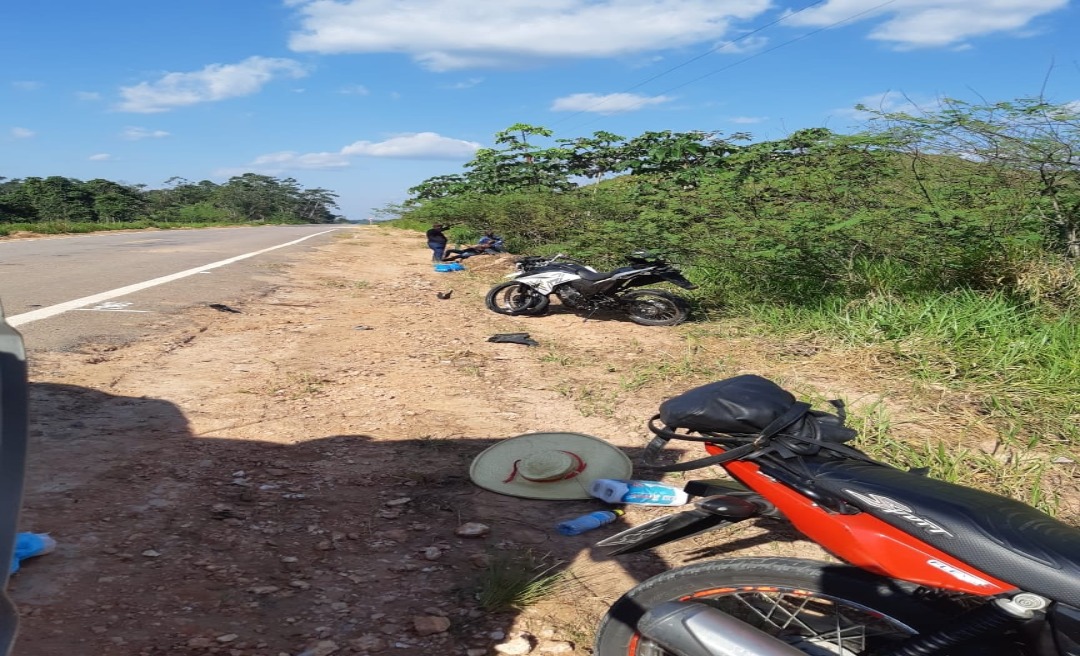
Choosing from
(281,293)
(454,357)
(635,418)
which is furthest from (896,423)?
(281,293)

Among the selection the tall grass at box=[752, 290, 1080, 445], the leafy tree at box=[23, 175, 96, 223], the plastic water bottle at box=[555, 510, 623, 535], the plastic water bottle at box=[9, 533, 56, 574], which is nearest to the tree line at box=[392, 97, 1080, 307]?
the tall grass at box=[752, 290, 1080, 445]

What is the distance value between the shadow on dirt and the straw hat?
0.08 m

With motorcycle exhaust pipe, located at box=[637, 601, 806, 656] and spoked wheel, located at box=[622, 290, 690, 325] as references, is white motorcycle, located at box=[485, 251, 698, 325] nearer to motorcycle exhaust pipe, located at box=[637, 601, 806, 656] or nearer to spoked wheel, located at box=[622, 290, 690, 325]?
spoked wheel, located at box=[622, 290, 690, 325]

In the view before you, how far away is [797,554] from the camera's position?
2.94 m

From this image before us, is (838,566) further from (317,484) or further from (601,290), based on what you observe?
(601,290)

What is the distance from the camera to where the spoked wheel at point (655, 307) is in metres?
7.30

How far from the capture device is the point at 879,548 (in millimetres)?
1705

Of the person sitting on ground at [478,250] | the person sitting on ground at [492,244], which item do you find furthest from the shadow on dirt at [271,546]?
the person sitting on ground at [492,244]

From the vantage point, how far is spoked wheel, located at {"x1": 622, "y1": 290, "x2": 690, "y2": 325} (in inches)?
287

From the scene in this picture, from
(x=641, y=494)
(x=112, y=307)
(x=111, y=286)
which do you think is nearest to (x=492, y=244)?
(x=111, y=286)

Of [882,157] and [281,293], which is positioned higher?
[882,157]

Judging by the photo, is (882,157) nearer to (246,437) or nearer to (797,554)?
(797,554)

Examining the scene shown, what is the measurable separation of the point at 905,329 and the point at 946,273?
0.95 meters

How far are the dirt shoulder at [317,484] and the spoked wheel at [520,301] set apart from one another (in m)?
1.24
